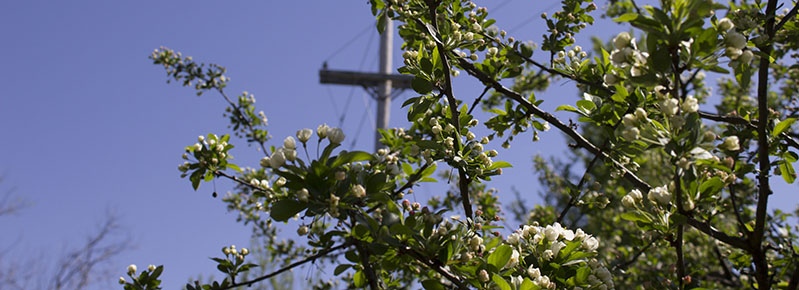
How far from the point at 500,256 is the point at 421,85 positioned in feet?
2.45

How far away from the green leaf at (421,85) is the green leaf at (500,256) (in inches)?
28.0

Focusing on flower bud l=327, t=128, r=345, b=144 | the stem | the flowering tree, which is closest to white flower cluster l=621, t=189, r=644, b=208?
the flowering tree

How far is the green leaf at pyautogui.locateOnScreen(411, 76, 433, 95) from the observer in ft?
7.00

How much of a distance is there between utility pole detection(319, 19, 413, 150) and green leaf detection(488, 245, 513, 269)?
5.08 meters

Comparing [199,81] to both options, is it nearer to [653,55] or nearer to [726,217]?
[653,55]

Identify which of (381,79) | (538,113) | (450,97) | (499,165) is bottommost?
(499,165)

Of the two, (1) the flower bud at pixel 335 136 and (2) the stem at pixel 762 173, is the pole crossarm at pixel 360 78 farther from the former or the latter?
(1) the flower bud at pixel 335 136

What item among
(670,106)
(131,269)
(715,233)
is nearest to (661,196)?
(670,106)

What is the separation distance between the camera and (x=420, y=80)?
2141mm

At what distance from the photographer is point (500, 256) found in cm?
173

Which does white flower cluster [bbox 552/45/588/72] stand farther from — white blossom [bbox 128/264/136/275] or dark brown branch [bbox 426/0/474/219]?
white blossom [bbox 128/264/136/275]

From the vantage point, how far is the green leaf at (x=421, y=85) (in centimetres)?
213

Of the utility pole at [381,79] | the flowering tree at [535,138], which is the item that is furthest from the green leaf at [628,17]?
the utility pole at [381,79]

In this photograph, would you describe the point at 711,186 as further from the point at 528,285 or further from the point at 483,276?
the point at 483,276
